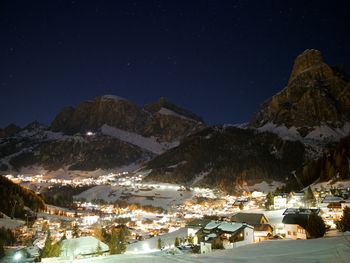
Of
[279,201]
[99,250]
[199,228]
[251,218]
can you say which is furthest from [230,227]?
[279,201]

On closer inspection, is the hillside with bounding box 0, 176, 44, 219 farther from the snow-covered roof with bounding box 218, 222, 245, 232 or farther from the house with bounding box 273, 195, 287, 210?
the snow-covered roof with bounding box 218, 222, 245, 232

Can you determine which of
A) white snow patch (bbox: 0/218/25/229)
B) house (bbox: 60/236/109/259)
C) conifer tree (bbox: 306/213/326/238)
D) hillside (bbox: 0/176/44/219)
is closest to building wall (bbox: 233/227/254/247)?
conifer tree (bbox: 306/213/326/238)

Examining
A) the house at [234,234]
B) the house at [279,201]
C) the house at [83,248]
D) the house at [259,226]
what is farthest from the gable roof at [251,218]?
the house at [279,201]

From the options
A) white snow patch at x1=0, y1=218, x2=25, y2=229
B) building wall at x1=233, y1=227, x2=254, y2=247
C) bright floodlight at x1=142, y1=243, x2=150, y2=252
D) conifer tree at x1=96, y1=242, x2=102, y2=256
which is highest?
white snow patch at x1=0, y1=218, x2=25, y2=229

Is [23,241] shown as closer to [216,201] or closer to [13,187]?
[13,187]

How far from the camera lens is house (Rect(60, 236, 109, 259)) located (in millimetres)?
59094

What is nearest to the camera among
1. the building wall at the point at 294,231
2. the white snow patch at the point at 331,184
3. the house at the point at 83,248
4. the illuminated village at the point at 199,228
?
Answer: the building wall at the point at 294,231

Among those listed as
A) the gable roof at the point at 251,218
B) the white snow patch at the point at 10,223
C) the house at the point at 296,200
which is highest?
the house at the point at 296,200

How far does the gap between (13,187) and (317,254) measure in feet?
→ 487

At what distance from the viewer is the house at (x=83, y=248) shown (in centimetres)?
5909

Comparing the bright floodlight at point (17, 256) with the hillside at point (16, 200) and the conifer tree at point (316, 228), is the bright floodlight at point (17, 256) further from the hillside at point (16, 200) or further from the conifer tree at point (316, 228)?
the hillside at point (16, 200)

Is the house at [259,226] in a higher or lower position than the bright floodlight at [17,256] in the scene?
higher

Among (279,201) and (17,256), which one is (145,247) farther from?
(279,201)

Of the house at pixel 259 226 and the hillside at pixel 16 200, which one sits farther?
the hillside at pixel 16 200
